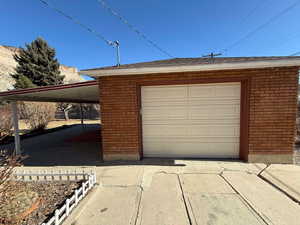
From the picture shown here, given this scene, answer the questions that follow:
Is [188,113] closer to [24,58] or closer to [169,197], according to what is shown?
[169,197]

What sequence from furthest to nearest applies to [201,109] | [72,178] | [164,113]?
[164,113], [201,109], [72,178]

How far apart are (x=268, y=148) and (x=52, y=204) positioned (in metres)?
4.72

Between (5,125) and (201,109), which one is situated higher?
(201,109)

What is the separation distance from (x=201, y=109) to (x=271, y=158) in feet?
6.85

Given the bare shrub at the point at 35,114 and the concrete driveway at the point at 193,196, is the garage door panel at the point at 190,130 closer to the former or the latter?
the concrete driveway at the point at 193,196

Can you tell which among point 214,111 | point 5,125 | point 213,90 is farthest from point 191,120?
point 5,125

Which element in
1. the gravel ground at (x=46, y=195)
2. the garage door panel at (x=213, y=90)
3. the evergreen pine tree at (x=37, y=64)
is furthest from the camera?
the evergreen pine tree at (x=37, y=64)

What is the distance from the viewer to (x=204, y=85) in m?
3.75

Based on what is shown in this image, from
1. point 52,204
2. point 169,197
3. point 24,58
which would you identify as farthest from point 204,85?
point 24,58

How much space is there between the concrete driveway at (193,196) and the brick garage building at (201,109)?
1.85 feet

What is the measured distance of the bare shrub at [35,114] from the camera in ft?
32.9

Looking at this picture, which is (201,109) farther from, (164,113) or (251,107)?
(251,107)

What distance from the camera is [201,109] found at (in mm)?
3838

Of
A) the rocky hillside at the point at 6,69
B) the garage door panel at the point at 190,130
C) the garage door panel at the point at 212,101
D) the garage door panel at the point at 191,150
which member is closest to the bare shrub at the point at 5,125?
the garage door panel at the point at 190,130
